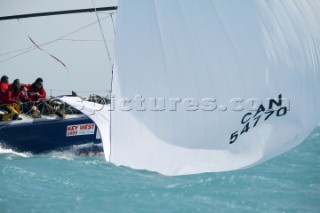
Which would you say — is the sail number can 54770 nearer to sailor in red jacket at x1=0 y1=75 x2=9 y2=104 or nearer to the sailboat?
sailor in red jacket at x1=0 y1=75 x2=9 y2=104

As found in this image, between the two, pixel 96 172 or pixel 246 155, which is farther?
pixel 96 172

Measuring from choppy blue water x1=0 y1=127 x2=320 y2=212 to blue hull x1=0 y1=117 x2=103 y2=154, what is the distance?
67cm

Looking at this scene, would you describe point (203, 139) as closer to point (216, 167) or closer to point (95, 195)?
point (216, 167)

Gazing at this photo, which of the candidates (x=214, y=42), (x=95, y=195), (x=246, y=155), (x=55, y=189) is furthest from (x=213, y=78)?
(x=55, y=189)

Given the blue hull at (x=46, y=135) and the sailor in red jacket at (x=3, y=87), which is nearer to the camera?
the blue hull at (x=46, y=135)

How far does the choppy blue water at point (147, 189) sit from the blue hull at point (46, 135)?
67 cm

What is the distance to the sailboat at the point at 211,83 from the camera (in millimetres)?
5324

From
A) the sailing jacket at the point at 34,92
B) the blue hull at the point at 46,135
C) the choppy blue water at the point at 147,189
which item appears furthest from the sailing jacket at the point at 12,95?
the choppy blue water at the point at 147,189

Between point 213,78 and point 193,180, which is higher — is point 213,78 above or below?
above

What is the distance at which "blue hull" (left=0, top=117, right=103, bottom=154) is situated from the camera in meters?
12.0

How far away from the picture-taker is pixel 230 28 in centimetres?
536

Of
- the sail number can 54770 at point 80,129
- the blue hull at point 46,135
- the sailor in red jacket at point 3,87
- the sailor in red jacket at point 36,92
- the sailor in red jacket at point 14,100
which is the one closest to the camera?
the blue hull at point 46,135

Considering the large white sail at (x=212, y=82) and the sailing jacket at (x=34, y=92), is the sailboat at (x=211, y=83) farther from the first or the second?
the sailing jacket at (x=34, y=92)

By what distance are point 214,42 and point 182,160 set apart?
1.26 metres
